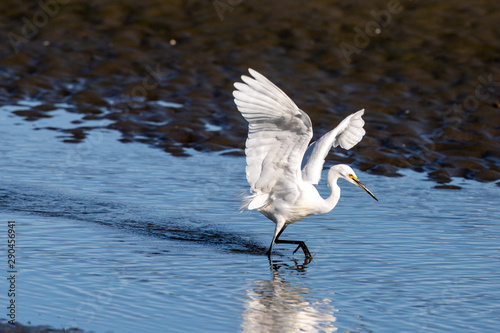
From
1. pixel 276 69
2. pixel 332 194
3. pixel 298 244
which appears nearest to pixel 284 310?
pixel 298 244

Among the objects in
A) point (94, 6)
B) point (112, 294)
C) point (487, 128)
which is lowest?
point (112, 294)

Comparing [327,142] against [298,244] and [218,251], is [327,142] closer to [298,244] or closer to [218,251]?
[298,244]

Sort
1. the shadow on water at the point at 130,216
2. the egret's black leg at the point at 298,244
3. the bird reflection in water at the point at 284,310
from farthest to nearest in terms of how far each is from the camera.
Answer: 1. the shadow on water at the point at 130,216
2. the egret's black leg at the point at 298,244
3. the bird reflection in water at the point at 284,310

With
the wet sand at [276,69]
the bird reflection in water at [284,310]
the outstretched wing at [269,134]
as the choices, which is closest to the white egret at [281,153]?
the outstretched wing at [269,134]

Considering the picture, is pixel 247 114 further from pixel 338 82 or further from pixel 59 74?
pixel 59 74

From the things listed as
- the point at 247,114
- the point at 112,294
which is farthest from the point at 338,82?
the point at 112,294

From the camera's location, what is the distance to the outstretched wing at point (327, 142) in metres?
9.65

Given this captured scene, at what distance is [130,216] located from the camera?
10.7 meters

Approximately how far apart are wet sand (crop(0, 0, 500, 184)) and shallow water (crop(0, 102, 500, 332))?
1164mm

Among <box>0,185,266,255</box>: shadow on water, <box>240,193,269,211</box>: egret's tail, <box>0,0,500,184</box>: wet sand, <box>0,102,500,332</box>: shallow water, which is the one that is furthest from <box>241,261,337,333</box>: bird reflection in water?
<box>0,0,500,184</box>: wet sand

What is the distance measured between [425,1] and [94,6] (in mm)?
7121

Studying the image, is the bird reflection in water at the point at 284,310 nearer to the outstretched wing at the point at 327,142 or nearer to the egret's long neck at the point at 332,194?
the egret's long neck at the point at 332,194

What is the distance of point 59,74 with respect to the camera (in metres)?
17.6

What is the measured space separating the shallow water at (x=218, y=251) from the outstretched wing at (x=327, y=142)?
786 mm
